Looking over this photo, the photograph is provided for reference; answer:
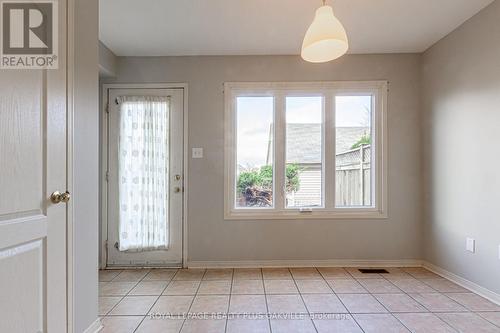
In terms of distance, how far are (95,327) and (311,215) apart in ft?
7.61

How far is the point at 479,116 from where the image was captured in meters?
2.59

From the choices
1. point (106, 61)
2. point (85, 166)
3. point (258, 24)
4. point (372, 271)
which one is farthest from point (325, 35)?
point (372, 271)

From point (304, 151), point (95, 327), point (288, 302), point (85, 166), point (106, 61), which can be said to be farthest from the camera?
point (304, 151)

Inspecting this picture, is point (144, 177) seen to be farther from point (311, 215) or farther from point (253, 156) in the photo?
point (311, 215)

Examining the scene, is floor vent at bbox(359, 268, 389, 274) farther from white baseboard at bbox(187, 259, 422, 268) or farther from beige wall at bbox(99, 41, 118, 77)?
beige wall at bbox(99, 41, 118, 77)

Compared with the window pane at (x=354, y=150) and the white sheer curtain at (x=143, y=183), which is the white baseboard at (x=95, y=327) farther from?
the window pane at (x=354, y=150)

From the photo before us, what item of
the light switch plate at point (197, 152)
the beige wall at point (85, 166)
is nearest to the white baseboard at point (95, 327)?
the beige wall at point (85, 166)

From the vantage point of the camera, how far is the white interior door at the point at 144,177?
3340 millimetres

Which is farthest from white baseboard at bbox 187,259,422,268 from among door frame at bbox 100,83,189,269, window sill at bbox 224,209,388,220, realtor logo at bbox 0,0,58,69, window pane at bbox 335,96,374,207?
realtor logo at bbox 0,0,58,69

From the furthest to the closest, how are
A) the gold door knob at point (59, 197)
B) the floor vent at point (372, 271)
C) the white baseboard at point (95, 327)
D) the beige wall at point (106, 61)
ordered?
the floor vent at point (372, 271) < the beige wall at point (106, 61) < the white baseboard at point (95, 327) < the gold door knob at point (59, 197)

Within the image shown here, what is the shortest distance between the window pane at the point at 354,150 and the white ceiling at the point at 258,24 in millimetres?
641

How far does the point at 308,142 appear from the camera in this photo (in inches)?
136

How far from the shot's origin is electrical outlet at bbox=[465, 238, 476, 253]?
2652 mm

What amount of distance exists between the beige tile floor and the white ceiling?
2.47 meters
